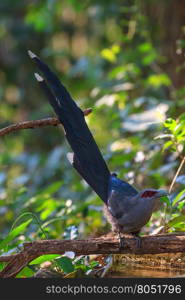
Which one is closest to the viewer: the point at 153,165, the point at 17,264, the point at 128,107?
the point at 17,264

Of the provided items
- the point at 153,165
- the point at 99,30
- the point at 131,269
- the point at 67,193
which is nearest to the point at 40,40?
the point at 99,30

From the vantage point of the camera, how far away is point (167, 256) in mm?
2893

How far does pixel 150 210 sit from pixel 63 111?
0.66 meters

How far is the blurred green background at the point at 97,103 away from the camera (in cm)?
412

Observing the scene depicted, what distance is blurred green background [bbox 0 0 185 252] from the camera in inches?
162

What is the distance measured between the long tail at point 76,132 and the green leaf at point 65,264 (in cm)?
43

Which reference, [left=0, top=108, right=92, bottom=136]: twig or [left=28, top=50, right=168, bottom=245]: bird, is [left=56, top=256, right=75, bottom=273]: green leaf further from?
[left=0, top=108, right=92, bottom=136]: twig

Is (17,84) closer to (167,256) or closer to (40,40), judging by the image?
(40,40)

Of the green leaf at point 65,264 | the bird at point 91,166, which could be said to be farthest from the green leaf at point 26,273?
the bird at point 91,166

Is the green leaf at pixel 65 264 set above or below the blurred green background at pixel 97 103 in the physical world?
below

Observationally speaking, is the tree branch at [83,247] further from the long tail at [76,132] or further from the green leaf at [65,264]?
the long tail at [76,132]

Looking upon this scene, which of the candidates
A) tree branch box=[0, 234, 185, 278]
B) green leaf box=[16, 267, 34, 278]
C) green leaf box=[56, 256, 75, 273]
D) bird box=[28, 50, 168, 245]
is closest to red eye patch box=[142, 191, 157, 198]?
bird box=[28, 50, 168, 245]

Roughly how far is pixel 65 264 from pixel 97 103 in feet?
8.35

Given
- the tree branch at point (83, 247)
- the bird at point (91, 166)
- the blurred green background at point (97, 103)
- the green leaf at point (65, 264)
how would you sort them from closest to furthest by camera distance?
the tree branch at point (83, 247) → the green leaf at point (65, 264) → the bird at point (91, 166) → the blurred green background at point (97, 103)
